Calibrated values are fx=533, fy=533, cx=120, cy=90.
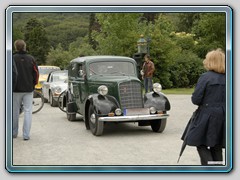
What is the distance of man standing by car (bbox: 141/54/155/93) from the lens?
774 cm

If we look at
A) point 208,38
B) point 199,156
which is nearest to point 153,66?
point 208,38

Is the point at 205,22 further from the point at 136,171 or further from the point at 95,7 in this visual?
the point at 136,171

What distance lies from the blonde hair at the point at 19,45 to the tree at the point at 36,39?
7cm

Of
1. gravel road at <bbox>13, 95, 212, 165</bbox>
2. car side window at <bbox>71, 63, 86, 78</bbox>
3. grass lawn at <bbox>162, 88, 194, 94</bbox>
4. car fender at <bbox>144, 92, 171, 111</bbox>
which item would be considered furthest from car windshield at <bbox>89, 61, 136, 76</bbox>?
grass lawn at <bbox>162, 88, 194, 94</bbox>

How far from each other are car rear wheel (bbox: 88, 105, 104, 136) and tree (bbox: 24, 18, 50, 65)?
304cm

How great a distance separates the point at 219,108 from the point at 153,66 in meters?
2.04

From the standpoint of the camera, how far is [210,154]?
5941 millimetres

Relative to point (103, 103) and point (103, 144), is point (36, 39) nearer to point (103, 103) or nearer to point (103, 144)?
point (103, 144)

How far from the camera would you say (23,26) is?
5820 mm

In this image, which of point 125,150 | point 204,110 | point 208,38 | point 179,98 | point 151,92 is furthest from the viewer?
point 151,92

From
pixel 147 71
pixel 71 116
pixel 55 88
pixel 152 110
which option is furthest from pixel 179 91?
pixel 55 88

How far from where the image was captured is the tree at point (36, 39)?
597cm

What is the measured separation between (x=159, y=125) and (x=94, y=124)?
1.20 metres

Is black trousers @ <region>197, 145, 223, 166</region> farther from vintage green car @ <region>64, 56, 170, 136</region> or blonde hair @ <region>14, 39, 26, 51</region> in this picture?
vintage green car @ <region>64, 56, 170, 136</region>
